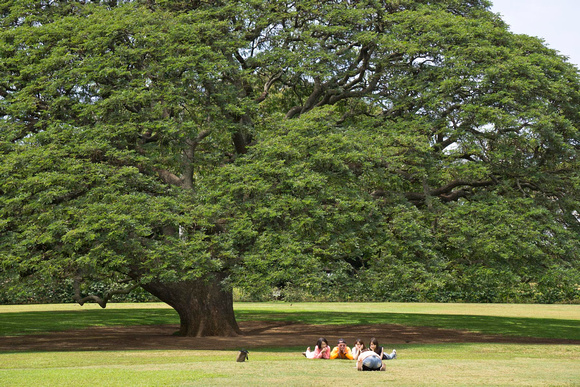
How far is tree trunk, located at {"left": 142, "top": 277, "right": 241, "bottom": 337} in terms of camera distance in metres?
28.1

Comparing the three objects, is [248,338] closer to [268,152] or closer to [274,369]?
[268,152]

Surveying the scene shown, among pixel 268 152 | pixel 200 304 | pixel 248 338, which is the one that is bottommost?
pixel 248 338

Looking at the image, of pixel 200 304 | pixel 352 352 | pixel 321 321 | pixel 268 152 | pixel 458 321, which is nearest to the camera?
pixel 352 352

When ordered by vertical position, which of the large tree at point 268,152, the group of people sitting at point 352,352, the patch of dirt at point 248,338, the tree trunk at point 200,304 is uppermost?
the large tree at point 268,152

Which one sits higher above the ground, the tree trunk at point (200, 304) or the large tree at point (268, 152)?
the large tree at point (268, 152)

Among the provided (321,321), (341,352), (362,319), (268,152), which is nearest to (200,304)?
(268,152)

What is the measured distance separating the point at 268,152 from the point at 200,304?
765 centimetres

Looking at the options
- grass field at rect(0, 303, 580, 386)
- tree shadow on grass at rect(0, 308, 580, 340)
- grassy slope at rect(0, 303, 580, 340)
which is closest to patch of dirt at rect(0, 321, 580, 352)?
tree shadow on grass at rect(0, 308, 580, 340)

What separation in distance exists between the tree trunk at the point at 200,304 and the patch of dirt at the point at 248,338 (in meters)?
0.65

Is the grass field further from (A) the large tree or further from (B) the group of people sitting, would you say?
(A) the large tree

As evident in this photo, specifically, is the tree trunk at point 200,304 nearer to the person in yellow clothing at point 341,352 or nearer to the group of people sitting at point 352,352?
the group of people sitting at point 352,352

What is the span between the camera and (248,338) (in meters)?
28.9

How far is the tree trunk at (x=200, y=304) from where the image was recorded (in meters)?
28.1

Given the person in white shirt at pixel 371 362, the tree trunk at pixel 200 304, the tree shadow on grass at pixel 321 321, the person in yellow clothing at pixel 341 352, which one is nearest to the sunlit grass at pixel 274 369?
the person in white shirt at pixel 371 362
